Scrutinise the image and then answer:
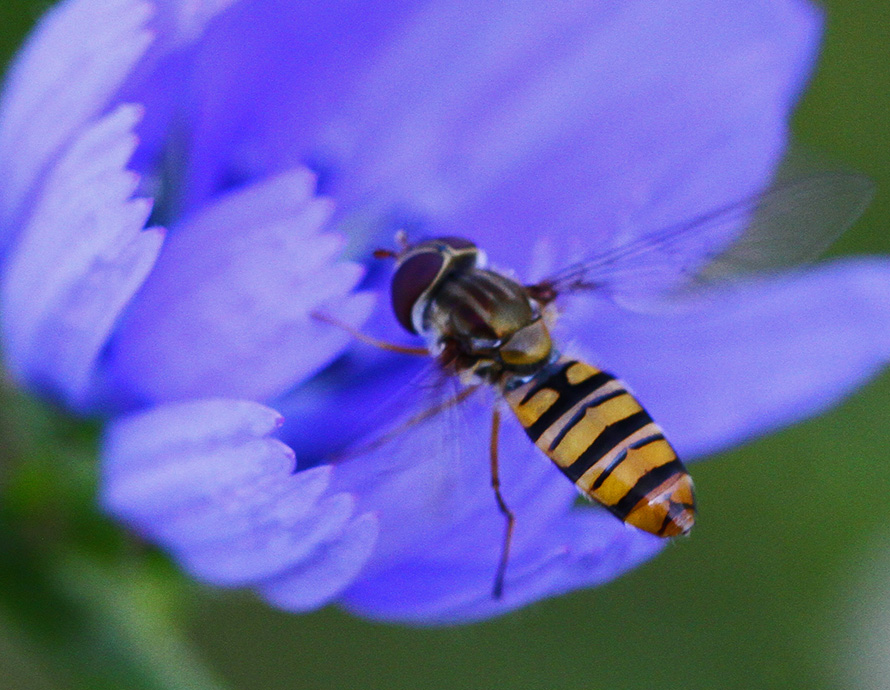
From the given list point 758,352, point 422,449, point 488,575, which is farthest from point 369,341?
point 758,352

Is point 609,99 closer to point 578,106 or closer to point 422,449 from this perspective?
point 578,106

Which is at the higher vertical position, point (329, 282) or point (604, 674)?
point (329, 282)

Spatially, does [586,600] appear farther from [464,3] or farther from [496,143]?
[464,3]

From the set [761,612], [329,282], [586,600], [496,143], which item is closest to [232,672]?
[586,600]

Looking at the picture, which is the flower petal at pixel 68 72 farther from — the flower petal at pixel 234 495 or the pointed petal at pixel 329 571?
the pointed petal at pixel 329 571

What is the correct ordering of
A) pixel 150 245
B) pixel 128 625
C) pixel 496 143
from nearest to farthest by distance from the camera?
pixel 150 245, pixel 128 625, pixel 496 143

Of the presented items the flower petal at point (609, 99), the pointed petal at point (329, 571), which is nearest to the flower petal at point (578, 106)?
the flower petal at point (609, 99)
